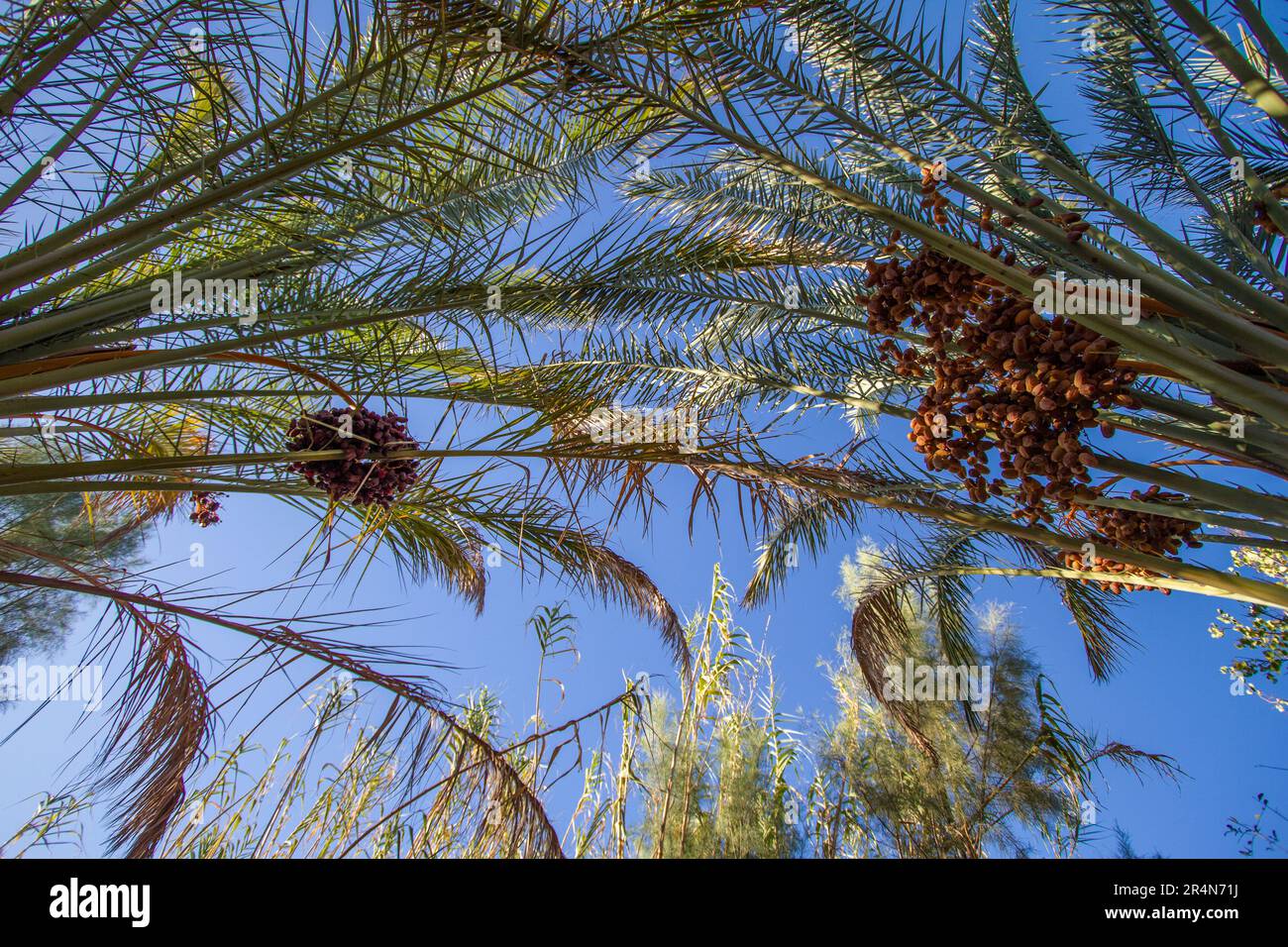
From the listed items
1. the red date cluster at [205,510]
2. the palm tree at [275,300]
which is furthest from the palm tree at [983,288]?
the red date cluster at [205,510]

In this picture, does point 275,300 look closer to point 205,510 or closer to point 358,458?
point 358,458

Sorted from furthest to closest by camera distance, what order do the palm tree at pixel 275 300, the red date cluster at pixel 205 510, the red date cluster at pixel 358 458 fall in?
the red date cluster at pixel 205 510, the red date cluster at pixel 358 458, the palm tree at pixel 275 300

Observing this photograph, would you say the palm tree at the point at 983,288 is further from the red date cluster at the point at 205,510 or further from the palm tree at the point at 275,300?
the red date cluster at the point at 205,510

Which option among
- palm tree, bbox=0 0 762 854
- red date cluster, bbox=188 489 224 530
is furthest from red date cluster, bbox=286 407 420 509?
red date cluster, bbox=188 489 224 530

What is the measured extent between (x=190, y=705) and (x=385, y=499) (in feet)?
4.18

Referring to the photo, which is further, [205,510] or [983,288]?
[205,510]

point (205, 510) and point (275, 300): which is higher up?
point (275, 300)

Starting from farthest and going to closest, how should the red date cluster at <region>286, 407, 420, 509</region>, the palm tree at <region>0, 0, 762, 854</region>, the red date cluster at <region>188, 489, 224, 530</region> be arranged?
the red date cluster at <region>188, 489, 224, 530</region> → the red date cluster at <region>286, 407, 420, 509</region> → the palm tree at <region>0, 0, 762, 854</region>

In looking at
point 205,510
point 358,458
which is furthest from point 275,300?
point 205,510

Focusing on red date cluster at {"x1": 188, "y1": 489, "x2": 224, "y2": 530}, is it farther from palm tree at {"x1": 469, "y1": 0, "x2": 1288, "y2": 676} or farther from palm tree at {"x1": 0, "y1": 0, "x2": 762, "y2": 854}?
palm tree at {"x1": 469, "y1": 0, "x2": 1288, "y2": 676}
